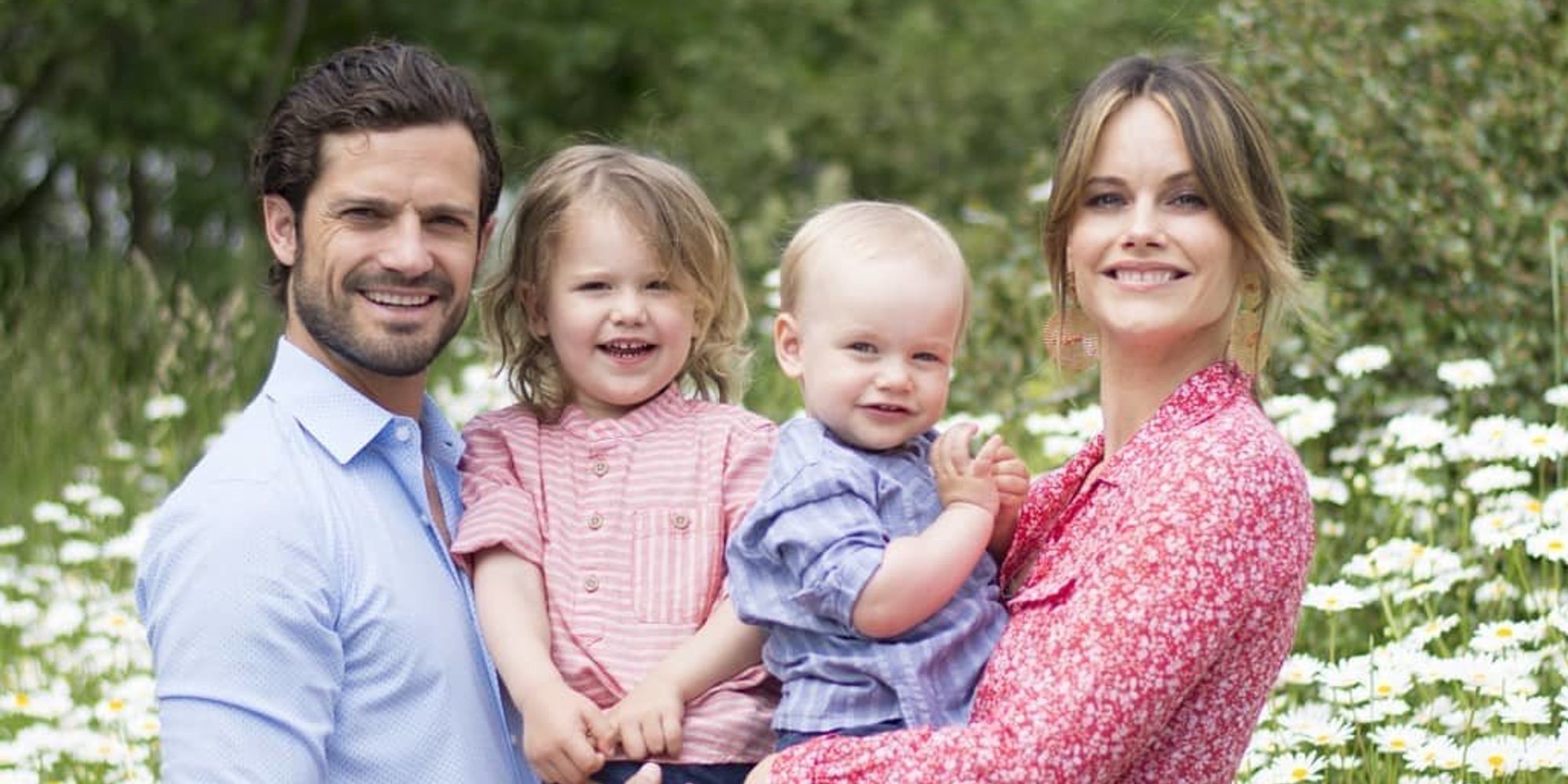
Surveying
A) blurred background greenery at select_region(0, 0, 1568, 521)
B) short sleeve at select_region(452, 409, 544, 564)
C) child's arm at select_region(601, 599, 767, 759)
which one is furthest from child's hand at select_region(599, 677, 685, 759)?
blurred background greenery at select_region(0, 0, 1568, 521)

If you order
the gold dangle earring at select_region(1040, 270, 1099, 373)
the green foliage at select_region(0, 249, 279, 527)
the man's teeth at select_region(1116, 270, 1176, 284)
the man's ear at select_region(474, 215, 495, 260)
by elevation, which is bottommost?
the green foliage at select_region(0, 249, 279, 527)

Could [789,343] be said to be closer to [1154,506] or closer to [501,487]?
[501,487]

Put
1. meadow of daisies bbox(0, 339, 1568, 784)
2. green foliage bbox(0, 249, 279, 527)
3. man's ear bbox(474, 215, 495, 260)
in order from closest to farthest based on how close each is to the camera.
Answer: man's ear bbox(474, 215, 495, 260), meadow of daisies bbox(0, 339, 1568, 784), green foliage bbox(0, 249, 279, 527)

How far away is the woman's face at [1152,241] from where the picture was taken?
282 centimetres

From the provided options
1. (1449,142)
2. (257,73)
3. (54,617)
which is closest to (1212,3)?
(1449,142)

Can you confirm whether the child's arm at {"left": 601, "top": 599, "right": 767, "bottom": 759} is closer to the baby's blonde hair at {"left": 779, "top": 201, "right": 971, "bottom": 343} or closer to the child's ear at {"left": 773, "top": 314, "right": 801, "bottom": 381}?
the child's ear at {"left": 773, "top": 314, "right": 801, "bottom": 381}

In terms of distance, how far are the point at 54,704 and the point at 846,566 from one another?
110 inches

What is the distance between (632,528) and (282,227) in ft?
2.55

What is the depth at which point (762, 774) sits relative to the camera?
2.71 meters

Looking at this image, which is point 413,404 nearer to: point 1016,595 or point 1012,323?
point 1016,595

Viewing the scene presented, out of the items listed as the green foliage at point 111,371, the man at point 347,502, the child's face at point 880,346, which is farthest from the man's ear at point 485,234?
the green foliage at point 111,371

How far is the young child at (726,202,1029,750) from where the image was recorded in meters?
2.69

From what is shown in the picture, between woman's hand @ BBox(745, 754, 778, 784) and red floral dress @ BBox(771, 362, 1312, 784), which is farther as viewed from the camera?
woman's hand @ BBox(745, 754, 778, 784)

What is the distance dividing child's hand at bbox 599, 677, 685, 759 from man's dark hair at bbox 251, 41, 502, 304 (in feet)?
3.01
